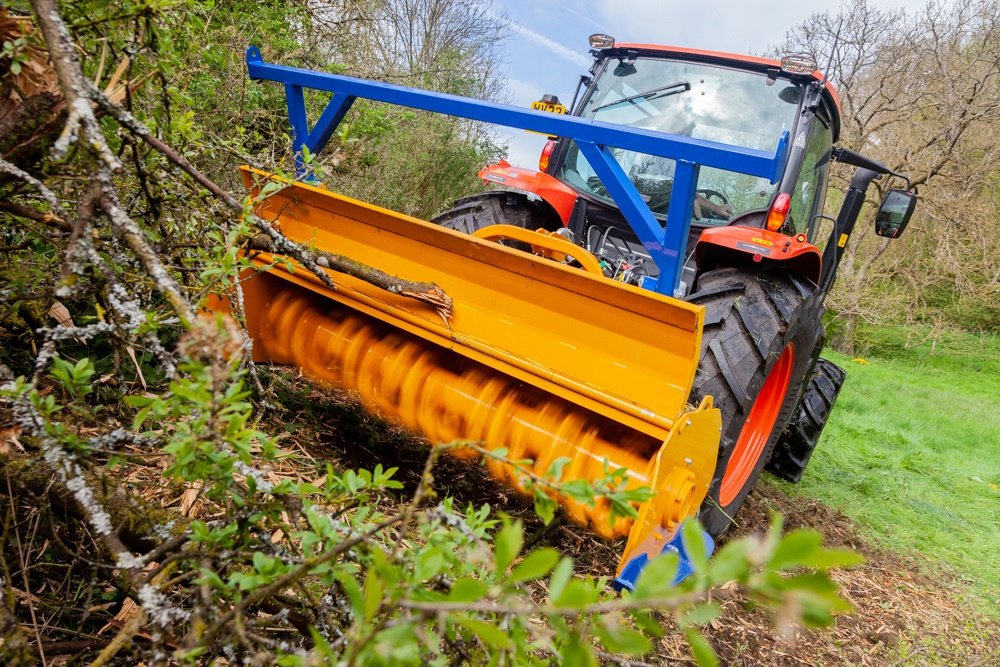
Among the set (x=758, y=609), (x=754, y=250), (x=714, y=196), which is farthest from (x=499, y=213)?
(x=758, y=609)

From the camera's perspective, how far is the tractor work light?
3.34 m

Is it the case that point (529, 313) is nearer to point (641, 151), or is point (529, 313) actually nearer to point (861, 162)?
point (641, 151)

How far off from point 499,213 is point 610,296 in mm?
1759

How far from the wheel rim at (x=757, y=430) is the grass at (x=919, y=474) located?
1.15 meters

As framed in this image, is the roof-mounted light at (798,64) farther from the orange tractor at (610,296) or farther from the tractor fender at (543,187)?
the tractor fender at (543,187)

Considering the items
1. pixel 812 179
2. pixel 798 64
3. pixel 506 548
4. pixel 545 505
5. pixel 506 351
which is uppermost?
pixel 798 64

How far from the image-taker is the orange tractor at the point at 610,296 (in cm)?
224

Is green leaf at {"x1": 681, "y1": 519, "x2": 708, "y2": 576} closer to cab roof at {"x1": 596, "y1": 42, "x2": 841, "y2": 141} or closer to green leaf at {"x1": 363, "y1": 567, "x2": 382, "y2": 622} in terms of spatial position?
green leaf at {"x1": 363, "y1": 567, "x2": 382, "y2": 622}

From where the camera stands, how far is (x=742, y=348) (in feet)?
8.93

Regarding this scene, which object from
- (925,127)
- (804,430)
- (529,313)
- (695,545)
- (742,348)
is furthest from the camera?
(925,127)

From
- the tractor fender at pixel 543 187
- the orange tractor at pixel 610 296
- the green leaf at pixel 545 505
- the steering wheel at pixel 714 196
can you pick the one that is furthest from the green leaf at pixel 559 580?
the steering wheel at pixel 714 196

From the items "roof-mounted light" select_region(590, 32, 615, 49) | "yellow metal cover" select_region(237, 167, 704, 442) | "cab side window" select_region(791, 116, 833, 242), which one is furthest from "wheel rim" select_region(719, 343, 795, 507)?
"roof-mounted light" select_region(590, 32, 615, 49)

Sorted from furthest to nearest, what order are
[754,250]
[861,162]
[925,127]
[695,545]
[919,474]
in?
[925,127], [919,474], [861,162], [754,250], [695,545]

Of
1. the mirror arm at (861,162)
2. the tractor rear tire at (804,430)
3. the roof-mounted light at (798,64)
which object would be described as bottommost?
the tractor rear tire at (804,430)
